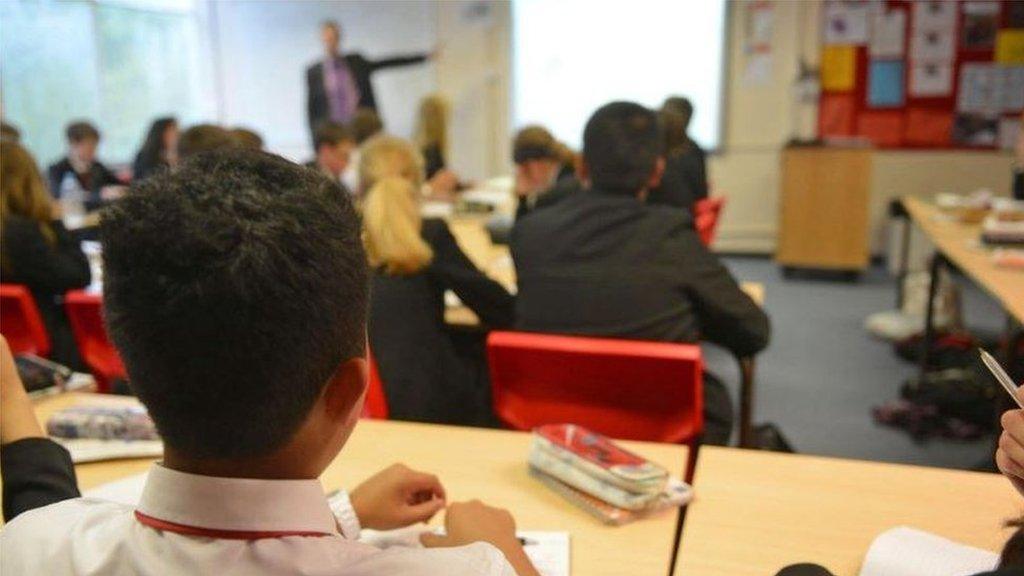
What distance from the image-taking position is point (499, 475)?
1424mm

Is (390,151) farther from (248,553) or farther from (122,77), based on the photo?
(122,77)

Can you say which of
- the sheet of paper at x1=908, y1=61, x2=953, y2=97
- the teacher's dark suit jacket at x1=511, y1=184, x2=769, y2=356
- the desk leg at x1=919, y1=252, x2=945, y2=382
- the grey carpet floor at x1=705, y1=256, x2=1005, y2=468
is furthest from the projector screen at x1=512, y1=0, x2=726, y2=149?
the teacher's dark suit jacket at x1=511, y1=184, x2=769, y2=356

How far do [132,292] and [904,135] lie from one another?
20.7ft

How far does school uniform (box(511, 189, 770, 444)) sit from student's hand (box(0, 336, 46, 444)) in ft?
4.06

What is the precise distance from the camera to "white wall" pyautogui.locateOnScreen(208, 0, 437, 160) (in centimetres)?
675

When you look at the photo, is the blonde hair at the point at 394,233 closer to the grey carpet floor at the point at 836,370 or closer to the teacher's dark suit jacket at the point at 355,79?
the grey carpet floor at the point at 836,370

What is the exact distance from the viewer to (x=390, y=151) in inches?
97.6

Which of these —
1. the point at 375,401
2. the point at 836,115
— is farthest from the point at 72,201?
the point at 836,115

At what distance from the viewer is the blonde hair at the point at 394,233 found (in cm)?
218

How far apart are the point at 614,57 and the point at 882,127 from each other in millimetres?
2015

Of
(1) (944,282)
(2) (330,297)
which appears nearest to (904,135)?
(1) (944,282)

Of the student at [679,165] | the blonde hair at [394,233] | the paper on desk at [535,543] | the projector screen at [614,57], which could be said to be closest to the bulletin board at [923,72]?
the projector screen at [614,57]

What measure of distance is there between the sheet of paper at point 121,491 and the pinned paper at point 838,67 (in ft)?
18.9

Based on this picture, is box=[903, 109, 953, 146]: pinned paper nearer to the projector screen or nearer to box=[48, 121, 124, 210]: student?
the projector screen
